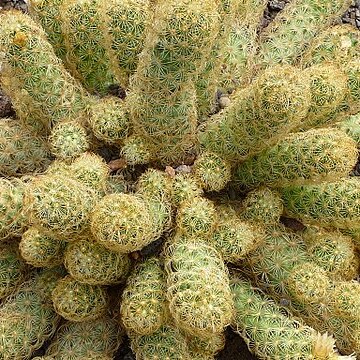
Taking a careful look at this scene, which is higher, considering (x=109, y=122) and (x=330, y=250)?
(x=109, y=122)

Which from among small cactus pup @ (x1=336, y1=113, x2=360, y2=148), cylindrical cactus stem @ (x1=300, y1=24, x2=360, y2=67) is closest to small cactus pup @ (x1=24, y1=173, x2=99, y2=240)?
small cactus pup @ (x1=336, y1=113, x2=360, y2=148)

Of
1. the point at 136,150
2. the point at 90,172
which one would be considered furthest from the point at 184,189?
the point at 90,172

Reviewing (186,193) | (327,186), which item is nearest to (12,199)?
(186,193)

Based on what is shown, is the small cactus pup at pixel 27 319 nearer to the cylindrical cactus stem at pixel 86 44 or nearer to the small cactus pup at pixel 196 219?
the small cactus pup at pixel 196 219

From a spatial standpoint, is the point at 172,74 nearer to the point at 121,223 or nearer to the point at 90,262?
the point at 121,223

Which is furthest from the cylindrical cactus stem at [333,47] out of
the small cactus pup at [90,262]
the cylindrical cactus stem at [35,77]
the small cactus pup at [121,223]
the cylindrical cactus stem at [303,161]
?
the small cactus pup at [90,262]

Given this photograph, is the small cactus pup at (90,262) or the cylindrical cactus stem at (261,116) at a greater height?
the cylindrical cactus stem at (261,116)
